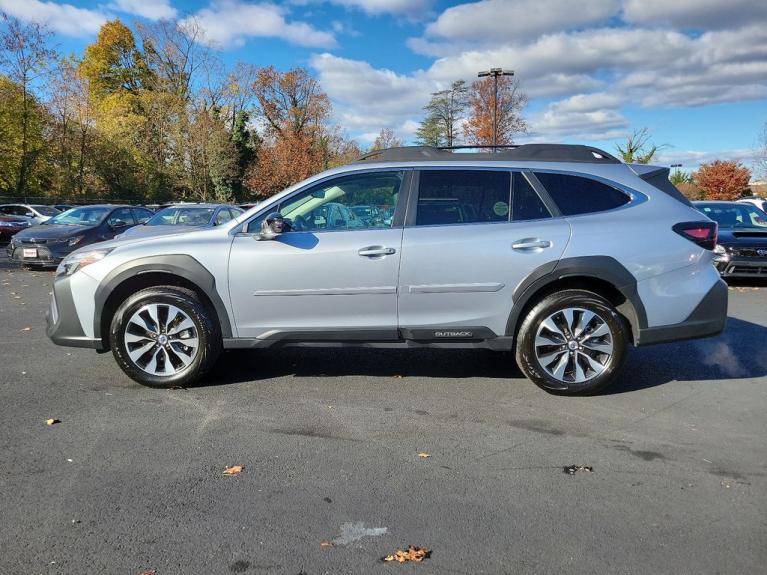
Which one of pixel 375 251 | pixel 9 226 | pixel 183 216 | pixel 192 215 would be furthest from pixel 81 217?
pixel 375 251

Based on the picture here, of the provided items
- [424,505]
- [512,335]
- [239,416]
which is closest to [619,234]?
[512,335]

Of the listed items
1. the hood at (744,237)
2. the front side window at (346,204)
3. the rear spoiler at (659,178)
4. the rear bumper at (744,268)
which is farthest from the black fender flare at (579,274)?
the hood at (744,237)

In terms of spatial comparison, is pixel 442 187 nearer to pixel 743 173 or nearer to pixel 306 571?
pixel 306 571

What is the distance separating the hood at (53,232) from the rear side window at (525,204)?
1174cm

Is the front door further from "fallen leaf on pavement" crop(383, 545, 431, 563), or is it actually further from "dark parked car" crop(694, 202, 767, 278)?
"dark parked car" crop(694, 202, 767, 278)

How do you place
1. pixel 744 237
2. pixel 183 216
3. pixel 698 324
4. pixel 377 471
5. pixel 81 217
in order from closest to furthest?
pixel 377 471 < pixel 698 324 < pixel 744 237 < pixel 183 216 < pixel 81 217

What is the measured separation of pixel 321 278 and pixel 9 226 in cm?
2076

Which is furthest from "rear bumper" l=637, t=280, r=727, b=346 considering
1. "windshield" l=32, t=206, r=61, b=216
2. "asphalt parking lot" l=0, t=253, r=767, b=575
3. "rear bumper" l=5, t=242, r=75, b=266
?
"windshield" l=32, t=206, r=61, b=216

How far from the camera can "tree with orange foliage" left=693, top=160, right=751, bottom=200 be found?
47.3 meters

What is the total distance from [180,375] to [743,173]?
53175 millimetres

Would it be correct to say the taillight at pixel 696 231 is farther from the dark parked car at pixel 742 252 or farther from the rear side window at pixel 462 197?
the dark parked car at pixel 742 252

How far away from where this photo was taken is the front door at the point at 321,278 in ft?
15.4

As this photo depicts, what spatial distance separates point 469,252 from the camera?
15.3 feet

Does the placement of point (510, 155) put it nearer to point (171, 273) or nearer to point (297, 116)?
point (171, 273)
